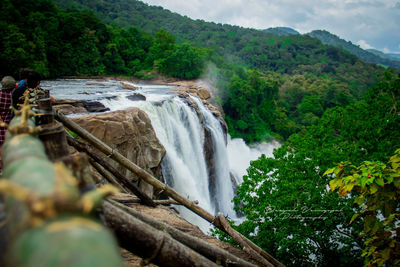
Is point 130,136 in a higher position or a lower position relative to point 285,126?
higher

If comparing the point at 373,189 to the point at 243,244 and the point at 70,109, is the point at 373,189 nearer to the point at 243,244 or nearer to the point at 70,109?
the point at 243,244

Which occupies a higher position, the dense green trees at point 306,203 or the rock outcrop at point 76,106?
the rock outcrop at point 76,106

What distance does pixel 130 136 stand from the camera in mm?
7535

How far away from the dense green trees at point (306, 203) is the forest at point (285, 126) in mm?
34

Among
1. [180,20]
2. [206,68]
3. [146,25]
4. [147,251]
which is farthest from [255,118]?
[180,20]

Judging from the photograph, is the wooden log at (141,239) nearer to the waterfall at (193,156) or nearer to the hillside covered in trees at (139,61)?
the waterfall at (193,156)

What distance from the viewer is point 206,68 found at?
3100 cm

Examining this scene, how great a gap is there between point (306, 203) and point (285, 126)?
29206 millimetres

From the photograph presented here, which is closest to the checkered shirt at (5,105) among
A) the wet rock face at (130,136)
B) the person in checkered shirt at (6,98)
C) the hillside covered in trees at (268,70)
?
the person in checkered shirt at (6,98)

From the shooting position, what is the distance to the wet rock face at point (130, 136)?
684cm

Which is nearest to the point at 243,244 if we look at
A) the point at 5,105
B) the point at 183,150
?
the point at 5,105

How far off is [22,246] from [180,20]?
112 meters

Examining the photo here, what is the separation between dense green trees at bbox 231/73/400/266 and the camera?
6.63 metres

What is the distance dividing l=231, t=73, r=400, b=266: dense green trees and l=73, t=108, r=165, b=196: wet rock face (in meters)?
3.10
